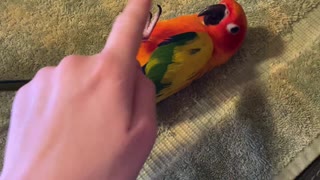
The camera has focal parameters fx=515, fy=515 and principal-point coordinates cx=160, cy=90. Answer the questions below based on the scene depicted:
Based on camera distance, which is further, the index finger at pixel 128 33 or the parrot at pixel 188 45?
the parrot at pixel 188 45

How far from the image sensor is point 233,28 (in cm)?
76

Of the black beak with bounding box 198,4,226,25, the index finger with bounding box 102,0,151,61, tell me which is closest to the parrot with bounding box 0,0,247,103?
the black beak with bounding box 198,4,226,25

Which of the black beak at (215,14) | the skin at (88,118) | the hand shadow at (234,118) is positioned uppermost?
the skin at (88,118)

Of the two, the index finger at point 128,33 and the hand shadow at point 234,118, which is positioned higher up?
the index finger at point 128,33

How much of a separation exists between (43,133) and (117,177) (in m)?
0.07

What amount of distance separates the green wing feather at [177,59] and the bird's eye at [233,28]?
0.04m

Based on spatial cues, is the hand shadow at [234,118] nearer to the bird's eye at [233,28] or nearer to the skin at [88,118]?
the bird's eye at [233,28]

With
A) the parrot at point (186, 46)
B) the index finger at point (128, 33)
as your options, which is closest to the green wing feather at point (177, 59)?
the parrot at point (186, 46)

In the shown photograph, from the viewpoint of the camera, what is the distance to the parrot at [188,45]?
717 millimetres

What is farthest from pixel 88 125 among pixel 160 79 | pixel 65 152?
pixel 160 79

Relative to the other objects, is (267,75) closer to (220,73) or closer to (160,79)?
(220,73)

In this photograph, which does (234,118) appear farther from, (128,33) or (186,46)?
(128,33)

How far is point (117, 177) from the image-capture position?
16.4 inches

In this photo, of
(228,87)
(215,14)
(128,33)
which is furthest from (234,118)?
(128,33)
